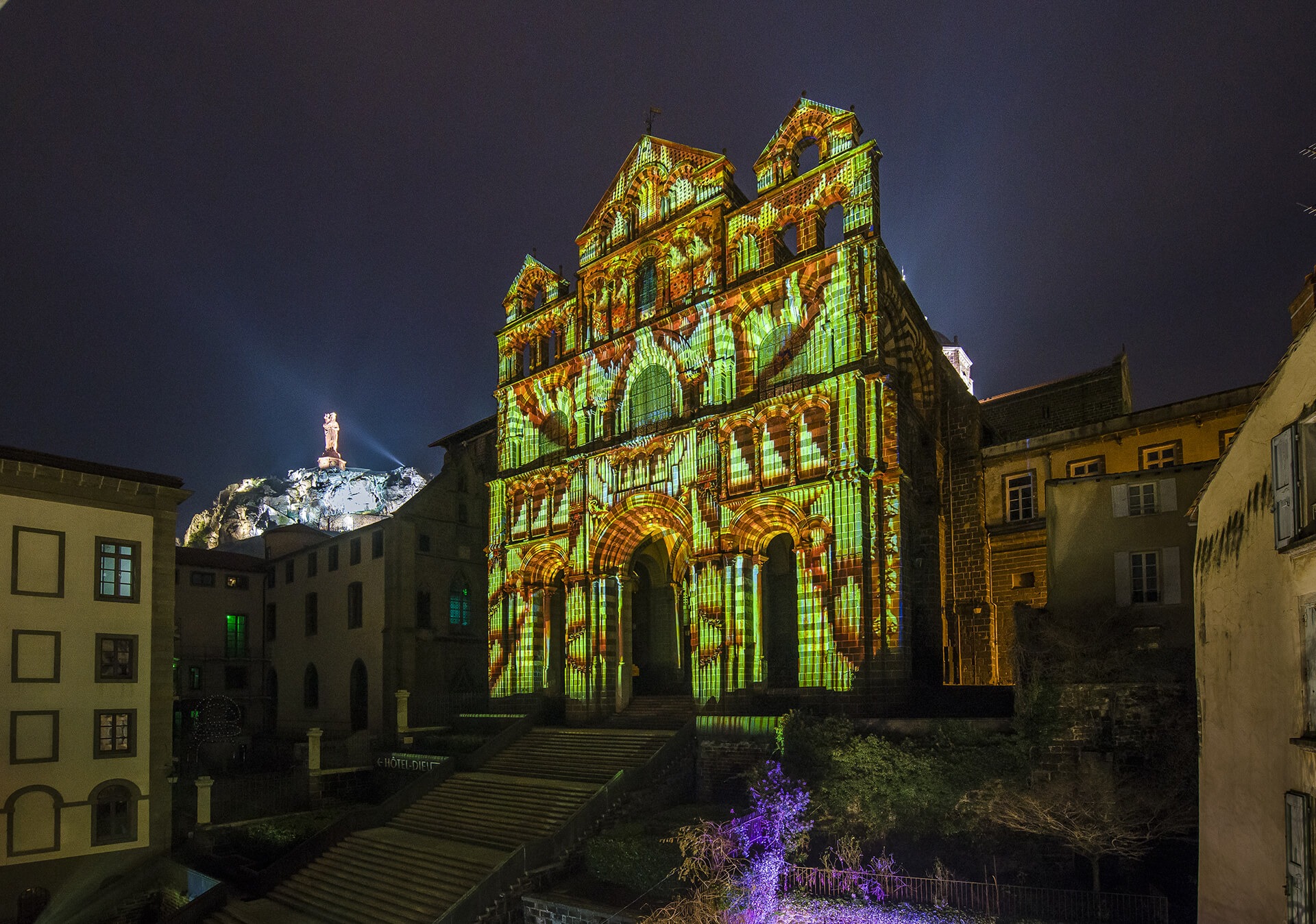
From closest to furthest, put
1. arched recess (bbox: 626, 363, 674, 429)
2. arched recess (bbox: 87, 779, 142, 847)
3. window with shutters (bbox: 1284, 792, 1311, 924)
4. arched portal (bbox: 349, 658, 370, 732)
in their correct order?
window with shutters (bbox: 1284, 792, 1311, 924) < arched recess (bbox: 87, 779, 142, 847) < arched recess (bbox: 626, 363, 674, 429) < arched portal (bbox: 349, 658, 370, 732)

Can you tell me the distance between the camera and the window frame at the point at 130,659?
2777cm

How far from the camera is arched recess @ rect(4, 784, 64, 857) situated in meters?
25.3

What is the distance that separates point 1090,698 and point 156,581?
89.8ft

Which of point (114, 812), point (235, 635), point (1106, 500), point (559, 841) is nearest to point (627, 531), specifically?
point (559, 841)

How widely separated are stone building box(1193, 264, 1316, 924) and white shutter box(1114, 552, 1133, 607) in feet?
33.8

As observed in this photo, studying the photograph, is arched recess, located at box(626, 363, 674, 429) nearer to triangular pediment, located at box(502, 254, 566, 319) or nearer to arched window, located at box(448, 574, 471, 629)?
triangular pediment, located at box(502, 254, 566, 319)

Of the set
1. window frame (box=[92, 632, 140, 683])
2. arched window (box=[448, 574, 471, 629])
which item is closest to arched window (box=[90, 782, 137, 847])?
window frame (box=[92, 632, 140, 683])

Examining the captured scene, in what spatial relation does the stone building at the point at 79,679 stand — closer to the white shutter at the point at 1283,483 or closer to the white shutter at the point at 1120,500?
the white shutter at the point at 1120,500

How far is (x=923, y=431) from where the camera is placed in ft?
105

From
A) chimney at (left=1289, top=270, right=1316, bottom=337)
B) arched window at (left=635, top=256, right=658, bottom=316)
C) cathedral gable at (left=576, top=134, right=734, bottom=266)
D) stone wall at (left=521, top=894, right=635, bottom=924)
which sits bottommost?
stone wall at (left=521, top=894, right=635, bottom=924)

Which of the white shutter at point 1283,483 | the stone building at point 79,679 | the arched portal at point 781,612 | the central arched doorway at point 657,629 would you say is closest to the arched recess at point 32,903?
the stone building at point 79,679

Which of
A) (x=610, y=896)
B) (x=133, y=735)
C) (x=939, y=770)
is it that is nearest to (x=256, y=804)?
(x=133, y=735)

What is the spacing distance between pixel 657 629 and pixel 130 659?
1811 cm

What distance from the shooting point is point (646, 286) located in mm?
35156
